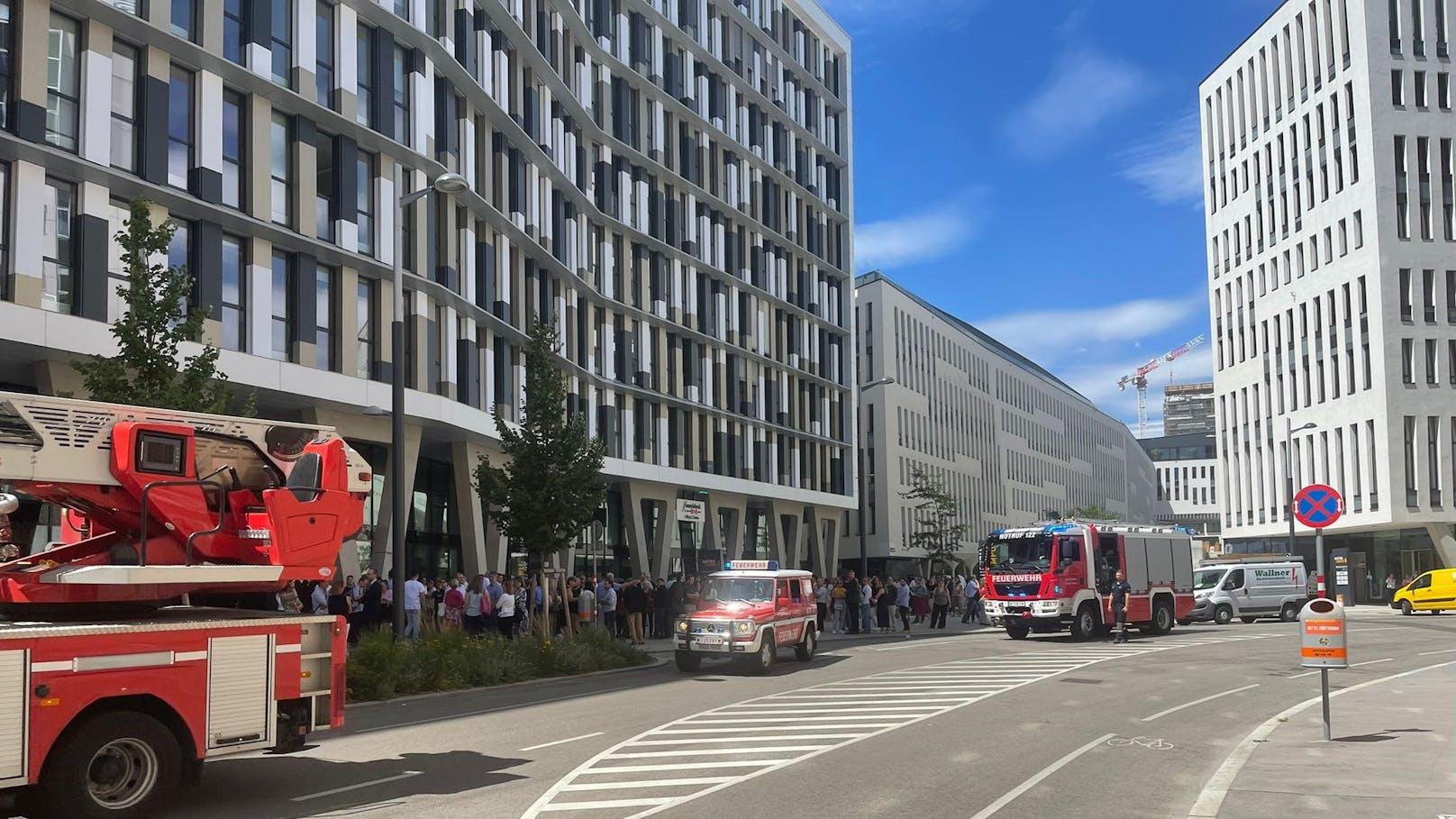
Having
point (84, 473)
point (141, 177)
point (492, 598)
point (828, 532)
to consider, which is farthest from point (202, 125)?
point (828, 532)

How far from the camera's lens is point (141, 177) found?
2633 cm

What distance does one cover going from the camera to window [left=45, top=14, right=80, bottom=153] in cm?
2469

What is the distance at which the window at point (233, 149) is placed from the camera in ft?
94.1

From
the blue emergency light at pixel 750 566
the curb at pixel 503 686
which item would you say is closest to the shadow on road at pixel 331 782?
the curb at pixel 503 686

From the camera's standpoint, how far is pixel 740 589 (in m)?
26.2

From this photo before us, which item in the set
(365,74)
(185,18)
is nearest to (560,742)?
(185,18)

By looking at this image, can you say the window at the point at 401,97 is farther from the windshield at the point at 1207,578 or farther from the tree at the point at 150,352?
the windshield at the point at 1207,578

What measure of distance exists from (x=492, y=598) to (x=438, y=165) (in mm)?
12605

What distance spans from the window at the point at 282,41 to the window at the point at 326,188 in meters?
1.82

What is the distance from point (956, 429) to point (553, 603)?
6919 centimetres

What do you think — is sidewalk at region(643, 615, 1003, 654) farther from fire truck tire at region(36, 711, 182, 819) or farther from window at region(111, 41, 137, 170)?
fire truck tire at region(36, 711, 182, 819)

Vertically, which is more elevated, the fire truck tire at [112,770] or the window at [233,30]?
the window at [233,30]

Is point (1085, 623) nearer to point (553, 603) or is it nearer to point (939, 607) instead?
point (939, 607)

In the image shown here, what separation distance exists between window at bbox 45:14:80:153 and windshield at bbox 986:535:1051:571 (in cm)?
2287
